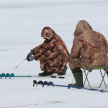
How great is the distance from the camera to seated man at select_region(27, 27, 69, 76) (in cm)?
1034

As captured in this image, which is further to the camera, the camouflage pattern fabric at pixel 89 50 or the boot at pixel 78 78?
the boot at pixel 78 78

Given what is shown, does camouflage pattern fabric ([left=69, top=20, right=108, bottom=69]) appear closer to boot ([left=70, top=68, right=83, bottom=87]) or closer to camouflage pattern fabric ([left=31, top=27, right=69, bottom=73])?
boot ([left=70, top=68, right=83, bottom=87])

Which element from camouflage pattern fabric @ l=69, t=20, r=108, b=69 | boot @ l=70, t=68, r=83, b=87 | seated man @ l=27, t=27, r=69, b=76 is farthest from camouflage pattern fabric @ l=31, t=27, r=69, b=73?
camouflage pattern fabric @ l=69, t=20, r=108, b=69

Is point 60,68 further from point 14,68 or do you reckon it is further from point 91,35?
point 91,35

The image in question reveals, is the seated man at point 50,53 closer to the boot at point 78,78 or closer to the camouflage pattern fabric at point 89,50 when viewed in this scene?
the boot at point 78,78

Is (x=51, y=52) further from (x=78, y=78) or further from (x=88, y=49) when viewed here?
(x=88, y=49)

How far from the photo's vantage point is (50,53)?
34.4 feet

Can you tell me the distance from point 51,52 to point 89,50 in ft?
Answer: 7.28

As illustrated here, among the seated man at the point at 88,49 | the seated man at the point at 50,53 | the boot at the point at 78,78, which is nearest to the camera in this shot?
the seated man at the point at 88,49

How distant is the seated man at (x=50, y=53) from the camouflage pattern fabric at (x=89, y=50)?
194 cm

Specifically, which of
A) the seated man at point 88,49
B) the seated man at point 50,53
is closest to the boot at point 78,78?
the seated man at point 88,49

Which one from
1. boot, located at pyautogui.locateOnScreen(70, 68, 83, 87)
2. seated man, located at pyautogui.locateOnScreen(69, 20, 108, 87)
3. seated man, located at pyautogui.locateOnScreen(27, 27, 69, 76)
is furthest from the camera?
seated man, located at pyautogui.locateOnScreen(27, 27, 69, 76)

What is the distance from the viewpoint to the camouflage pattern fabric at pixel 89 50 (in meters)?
8.34

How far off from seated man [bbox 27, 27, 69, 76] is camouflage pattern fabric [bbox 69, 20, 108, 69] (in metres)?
1.94
